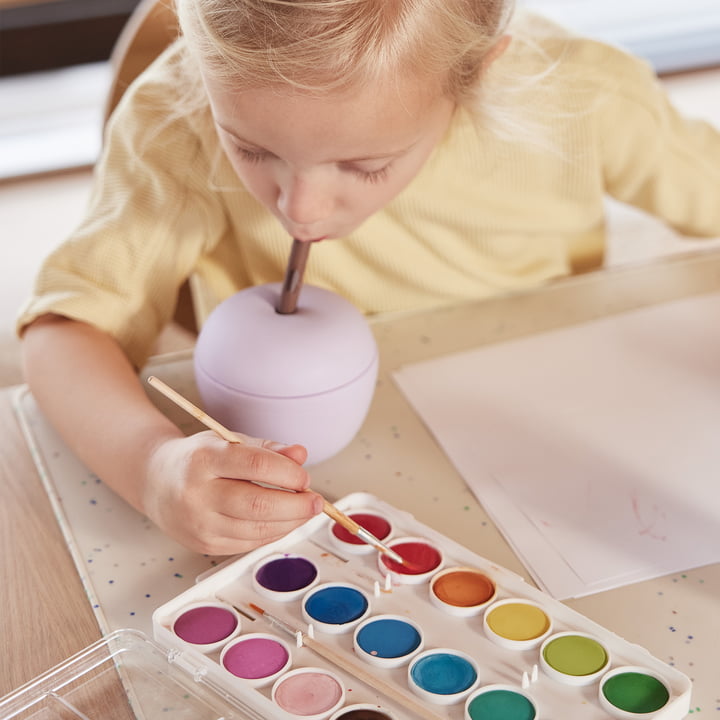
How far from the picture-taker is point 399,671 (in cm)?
53

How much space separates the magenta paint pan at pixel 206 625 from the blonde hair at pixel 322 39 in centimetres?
29

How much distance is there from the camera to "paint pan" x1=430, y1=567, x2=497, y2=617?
1.84ft

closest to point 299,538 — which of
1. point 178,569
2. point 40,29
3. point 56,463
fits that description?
point 178,569

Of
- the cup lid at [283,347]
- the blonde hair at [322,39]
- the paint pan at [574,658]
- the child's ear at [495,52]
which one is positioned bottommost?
the paint pan at [574,658]

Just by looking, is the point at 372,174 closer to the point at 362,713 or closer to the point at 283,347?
the point at 283,347

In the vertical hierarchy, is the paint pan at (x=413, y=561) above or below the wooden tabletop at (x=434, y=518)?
above

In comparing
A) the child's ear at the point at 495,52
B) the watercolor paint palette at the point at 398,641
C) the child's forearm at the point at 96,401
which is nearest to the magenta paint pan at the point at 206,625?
the watercolor paint palette at the point at 398,641

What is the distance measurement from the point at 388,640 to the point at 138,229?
1.32 feet

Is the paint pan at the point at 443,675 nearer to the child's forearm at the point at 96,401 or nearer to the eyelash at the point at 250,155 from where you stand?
the child's forearm at the point at 96,401

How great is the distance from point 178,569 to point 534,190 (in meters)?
0.49

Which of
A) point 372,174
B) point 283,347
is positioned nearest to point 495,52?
point 372,174

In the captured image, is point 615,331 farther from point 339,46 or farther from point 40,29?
point 40,29

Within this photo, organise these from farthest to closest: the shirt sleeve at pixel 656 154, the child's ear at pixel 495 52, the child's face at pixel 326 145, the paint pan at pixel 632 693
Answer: the shirt sleeve at pixel 656 154
the child's ear at pixel 495 52
the child's face at pixel 326 145
the paint pan at pixel 632 693

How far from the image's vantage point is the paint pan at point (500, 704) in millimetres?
499
